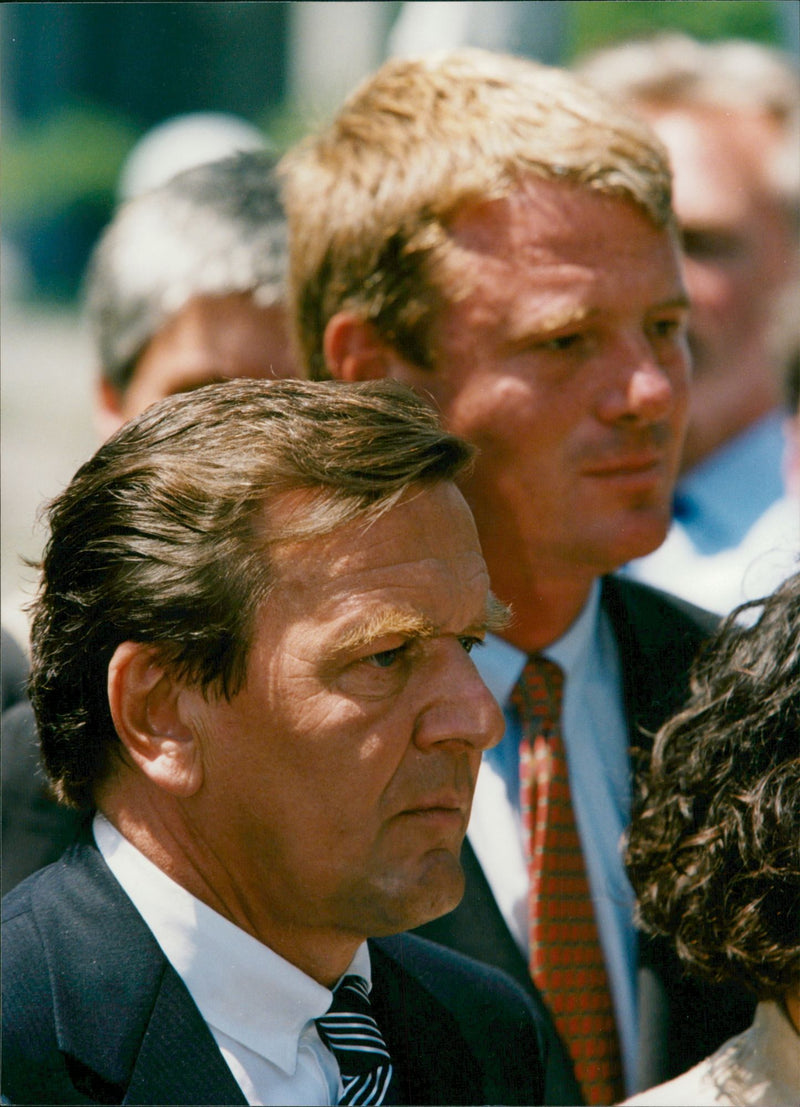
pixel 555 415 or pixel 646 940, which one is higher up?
pixel 555 415

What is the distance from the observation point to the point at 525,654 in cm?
181

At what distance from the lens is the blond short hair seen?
1.83 m

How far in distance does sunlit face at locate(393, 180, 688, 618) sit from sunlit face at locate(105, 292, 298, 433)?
39 cm

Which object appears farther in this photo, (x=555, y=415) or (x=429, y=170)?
(x=429, y=170)

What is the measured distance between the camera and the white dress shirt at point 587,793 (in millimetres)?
1736

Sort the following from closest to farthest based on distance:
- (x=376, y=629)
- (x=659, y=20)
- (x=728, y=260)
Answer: (x=376, y=629) → (x=659, y=20) → (x=728, y=260)

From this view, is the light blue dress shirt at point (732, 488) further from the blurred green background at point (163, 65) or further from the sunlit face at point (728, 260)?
the blurred green background at point (163, 65)

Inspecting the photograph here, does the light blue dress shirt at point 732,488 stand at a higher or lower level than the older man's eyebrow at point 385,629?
lower

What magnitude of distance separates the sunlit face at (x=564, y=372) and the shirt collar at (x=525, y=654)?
0.06m

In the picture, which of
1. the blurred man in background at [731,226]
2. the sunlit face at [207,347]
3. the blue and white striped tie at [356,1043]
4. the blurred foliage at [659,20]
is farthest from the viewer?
the blurred man in background at [731,226]

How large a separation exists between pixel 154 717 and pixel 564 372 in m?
0.70

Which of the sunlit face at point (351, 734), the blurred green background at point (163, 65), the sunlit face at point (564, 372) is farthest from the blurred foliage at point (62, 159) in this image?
the sunlit face at point (351, 734)

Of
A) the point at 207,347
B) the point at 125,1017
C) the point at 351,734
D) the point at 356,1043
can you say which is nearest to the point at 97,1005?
the point at 125,1017

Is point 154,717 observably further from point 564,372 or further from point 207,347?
point 207,347
